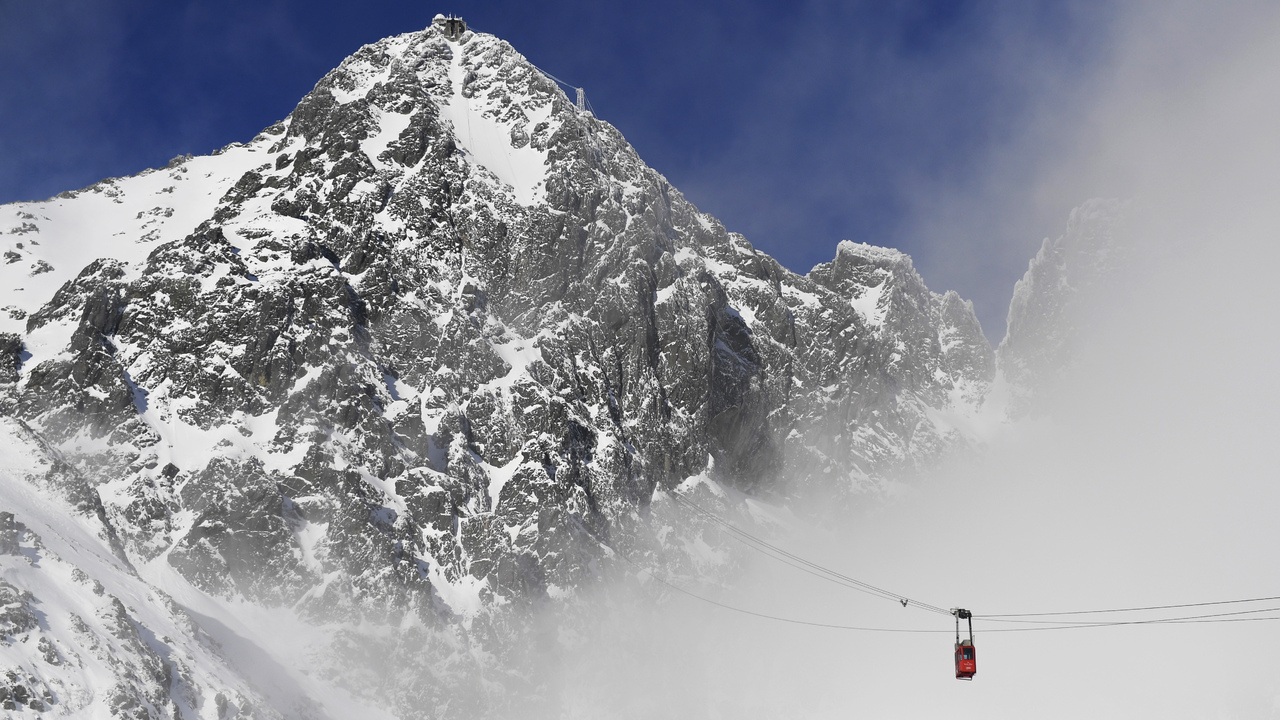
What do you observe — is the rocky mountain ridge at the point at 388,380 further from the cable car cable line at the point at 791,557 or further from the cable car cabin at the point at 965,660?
the cable car cabin at the point at 965,660

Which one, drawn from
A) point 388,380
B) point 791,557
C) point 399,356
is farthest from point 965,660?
point 791,557

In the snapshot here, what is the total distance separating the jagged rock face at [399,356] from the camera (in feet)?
402

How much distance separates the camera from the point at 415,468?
137125 millimetres

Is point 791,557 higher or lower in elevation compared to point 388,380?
higher

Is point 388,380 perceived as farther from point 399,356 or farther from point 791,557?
point 791,557

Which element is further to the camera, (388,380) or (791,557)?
(791,557)

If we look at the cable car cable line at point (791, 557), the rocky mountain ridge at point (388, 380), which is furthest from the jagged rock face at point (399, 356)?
the cable car cable line at point (791, 557)

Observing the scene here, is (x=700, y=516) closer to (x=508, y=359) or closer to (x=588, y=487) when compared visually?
(x=588, y=487)

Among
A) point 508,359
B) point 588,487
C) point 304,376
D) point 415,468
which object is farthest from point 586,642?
point 304,376

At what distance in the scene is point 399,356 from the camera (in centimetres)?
14688

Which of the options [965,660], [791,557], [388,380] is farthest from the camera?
[791,557]

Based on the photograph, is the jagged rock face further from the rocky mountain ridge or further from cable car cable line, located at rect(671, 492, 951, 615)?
cable car cable line, located at rect(671, 492, 951, 615)

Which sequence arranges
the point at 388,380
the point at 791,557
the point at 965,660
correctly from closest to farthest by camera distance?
the point at 965,660
the point at 388,380
the point at 791,557

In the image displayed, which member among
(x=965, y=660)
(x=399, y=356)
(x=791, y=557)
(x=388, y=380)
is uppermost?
(x=791, y=557)
